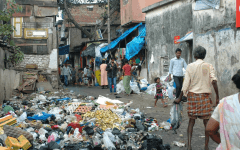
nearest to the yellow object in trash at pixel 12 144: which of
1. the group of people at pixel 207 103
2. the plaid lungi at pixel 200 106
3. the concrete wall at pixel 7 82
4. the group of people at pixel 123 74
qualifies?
the group of people at pixel 207 103

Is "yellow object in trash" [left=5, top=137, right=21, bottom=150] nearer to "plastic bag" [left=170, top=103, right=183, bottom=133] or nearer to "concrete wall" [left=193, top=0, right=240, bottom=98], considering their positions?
"plastic bag" [left=170, top=103, right=183, bottom=133]

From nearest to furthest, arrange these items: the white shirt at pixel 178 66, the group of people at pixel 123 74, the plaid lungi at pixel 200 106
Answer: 1. the plaid lungi at pixel 200 106
2. the white shirt at pixel 178 66
3. the group of people at pixel 123 74

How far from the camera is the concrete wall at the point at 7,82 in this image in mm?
9835

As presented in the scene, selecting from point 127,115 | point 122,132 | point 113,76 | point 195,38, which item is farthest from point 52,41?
point 122,132

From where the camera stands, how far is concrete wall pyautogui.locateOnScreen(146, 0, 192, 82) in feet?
41.2

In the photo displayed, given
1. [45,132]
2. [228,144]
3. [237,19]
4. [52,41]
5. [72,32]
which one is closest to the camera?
[228,144]

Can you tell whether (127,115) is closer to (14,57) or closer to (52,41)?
(14,57)

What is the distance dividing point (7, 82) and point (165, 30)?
8.20 metres

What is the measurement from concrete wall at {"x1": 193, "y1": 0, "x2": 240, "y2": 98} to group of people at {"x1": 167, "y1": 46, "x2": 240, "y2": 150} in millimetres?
1429

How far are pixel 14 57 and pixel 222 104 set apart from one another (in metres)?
12.6

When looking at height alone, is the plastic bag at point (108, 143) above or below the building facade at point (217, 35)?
below

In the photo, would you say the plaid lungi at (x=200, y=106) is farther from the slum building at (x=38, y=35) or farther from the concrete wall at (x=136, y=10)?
the concrete wall at (x=136, y=10)

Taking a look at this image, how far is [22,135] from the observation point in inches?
180

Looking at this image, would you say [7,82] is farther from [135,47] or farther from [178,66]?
[135,47]
